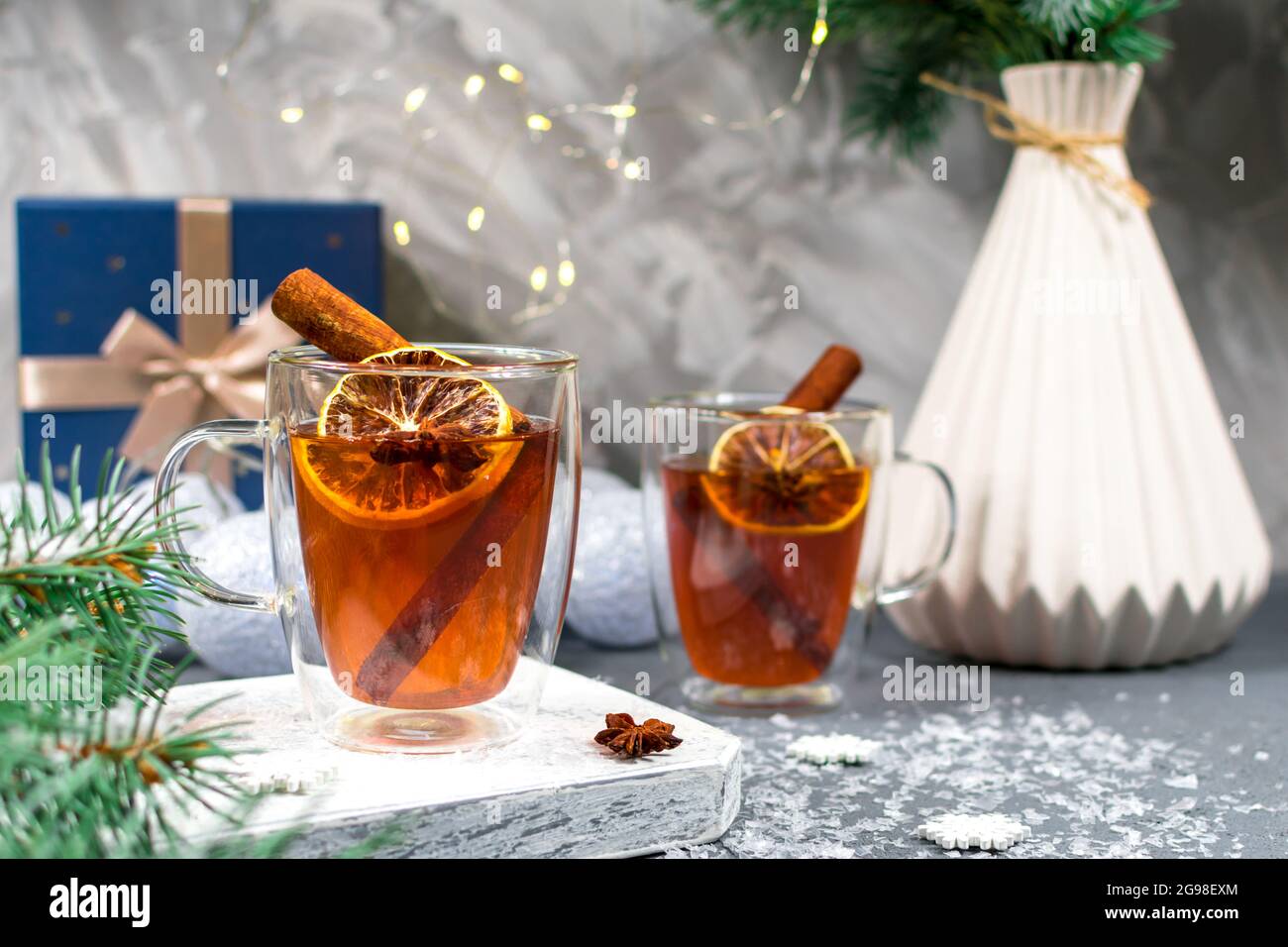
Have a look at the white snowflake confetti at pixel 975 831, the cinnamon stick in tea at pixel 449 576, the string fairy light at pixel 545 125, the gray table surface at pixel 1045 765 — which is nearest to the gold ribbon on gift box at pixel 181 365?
the string fairy light at pixel 545 125

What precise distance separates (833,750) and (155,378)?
19.8 inches

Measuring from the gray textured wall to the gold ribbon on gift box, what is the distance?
3.9 inches

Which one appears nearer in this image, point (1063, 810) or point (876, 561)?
point (1063, 810)

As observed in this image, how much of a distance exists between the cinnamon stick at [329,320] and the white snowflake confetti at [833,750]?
240 mm

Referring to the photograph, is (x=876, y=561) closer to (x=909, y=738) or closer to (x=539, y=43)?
(x=909, y=738)

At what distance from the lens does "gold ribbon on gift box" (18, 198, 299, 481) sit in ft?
2.76

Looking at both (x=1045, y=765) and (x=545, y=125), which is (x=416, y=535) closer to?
(x=1045, y=765)

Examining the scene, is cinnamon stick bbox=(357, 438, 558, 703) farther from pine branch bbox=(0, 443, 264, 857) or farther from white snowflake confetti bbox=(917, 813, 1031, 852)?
white snowflake confetti bbox=(917, 813, 1031, 852)

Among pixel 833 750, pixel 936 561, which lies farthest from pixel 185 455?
pixel 936 561

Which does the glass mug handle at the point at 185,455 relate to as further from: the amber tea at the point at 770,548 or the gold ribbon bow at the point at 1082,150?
the gold ribbon bow at the point at 1082,150

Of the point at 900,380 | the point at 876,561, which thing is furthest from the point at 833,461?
the point at 900,380

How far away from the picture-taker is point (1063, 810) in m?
0.53
